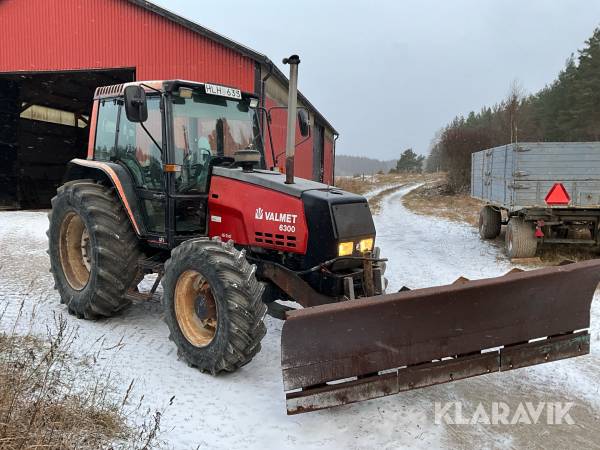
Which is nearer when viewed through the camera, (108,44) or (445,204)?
(108,44)

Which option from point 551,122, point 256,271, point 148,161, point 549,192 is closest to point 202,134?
point 148,161

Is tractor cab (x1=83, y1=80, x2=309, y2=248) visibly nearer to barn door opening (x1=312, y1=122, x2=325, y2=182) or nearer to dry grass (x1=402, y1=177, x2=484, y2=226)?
dry grass (x1=402, y1=177, x2=484, y2=226)

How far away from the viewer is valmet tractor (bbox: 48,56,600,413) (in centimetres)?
323

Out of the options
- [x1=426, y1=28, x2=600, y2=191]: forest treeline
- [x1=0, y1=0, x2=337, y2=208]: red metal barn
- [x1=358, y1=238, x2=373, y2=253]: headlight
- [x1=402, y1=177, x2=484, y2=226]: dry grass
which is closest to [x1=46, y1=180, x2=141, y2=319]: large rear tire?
[x1=358, y1=238, x2=373, y2=253]: headlight

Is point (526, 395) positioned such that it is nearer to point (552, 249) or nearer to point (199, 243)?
point (199, 243)

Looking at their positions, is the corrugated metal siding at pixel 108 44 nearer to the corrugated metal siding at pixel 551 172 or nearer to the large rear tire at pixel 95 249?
the corrugated metal siding at pixel 551 172

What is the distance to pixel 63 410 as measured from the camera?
2.89 m

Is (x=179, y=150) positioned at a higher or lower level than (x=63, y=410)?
higher

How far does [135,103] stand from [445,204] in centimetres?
2203

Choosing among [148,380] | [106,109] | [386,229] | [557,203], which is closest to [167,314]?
[148,380]

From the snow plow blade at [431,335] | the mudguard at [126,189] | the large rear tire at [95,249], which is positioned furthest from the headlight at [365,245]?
the large rear tire at [95,249]

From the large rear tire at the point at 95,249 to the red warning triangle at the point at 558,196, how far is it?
712 cm

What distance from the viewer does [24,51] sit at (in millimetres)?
13195

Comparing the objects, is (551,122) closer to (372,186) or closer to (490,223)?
(372,186)
